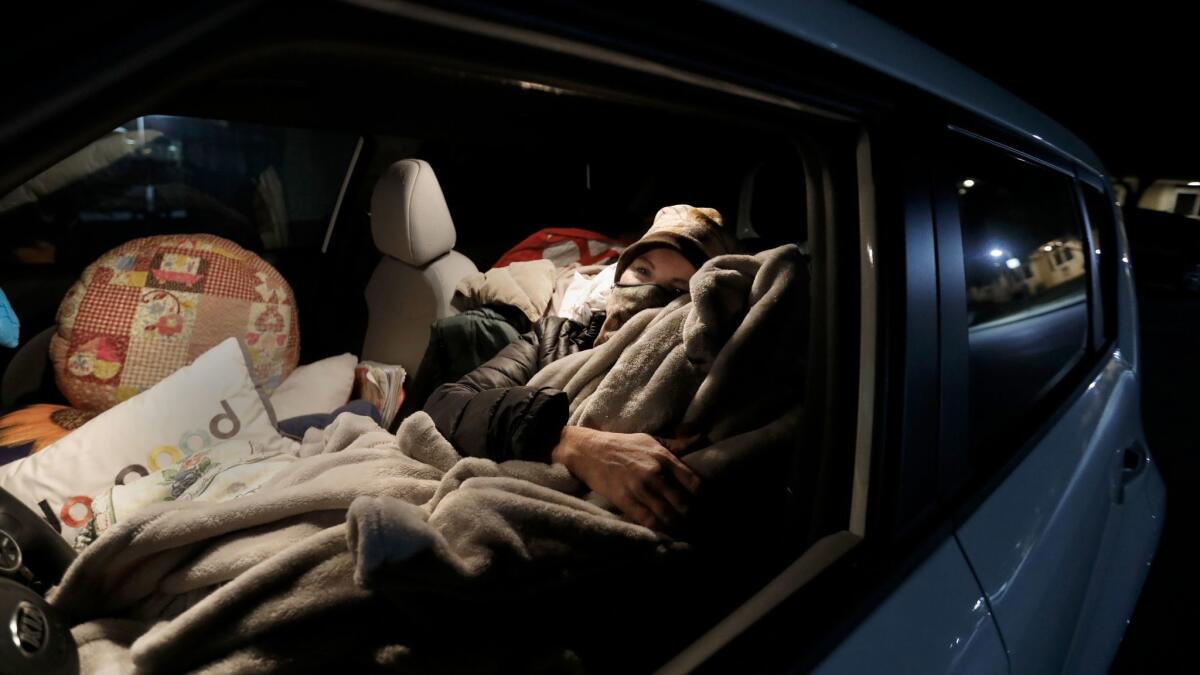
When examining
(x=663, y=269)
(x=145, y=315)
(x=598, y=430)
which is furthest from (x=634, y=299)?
(x=145, y=315)

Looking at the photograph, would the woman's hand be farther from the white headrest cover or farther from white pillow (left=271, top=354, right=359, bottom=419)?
the white headrest cover

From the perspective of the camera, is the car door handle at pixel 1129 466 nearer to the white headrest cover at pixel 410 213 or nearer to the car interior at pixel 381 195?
the car interior at pixel 381 195

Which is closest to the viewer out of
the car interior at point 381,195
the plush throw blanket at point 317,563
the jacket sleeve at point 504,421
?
the plush throw blanket at point 317,563

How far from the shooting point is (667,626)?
0.94 m

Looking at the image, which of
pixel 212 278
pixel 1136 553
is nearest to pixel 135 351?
pixel 212 278

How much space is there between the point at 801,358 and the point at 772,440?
0.57ft

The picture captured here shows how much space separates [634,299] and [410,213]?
4.59 feet

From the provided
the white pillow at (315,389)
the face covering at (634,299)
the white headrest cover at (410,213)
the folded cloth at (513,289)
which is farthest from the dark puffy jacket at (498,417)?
the white headrest cover at (410,213)

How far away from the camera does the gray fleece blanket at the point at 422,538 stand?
2.59 ft

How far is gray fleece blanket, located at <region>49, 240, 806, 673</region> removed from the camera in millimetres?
790

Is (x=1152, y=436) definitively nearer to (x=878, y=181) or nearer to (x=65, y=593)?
(x=878, y=181)

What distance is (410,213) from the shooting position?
2.69m

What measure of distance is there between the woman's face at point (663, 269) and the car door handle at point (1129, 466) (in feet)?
3.41

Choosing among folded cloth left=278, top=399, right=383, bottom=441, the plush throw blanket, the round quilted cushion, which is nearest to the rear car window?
the plush throw blanket
